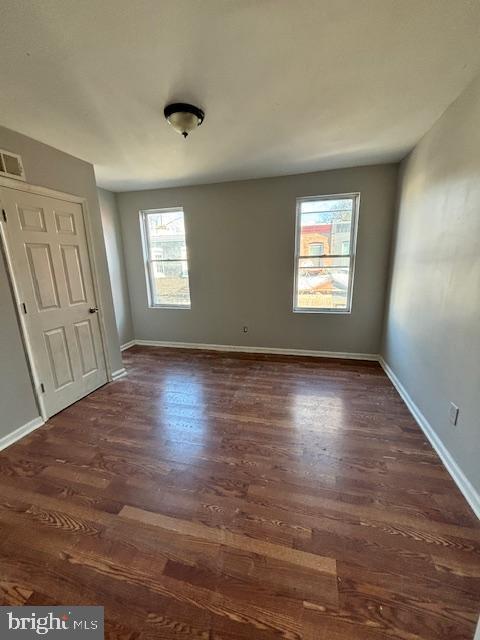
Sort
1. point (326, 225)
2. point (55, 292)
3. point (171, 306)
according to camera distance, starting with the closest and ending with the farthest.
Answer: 1. point (55, 292)
2. point (326, 225)
3. point (171, 306)

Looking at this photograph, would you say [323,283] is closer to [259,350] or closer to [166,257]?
[259,350]

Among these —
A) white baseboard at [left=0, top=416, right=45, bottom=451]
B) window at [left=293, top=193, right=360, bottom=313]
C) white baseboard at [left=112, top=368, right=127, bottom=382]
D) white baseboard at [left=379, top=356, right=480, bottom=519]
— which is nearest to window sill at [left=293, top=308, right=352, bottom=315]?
window at [left=293, top=193, right=360, bottom=313]

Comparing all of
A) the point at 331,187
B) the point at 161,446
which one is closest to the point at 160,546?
the point at 161,446

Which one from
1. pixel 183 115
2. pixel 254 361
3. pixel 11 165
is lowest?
pixel 254 361

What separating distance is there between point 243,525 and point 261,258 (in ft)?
10.3

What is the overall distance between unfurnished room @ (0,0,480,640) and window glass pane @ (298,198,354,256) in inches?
1.1

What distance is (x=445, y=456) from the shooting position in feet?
5.82

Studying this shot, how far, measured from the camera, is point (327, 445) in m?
1.99

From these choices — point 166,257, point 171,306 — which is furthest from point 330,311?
point 166,257

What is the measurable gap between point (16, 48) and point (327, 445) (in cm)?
309

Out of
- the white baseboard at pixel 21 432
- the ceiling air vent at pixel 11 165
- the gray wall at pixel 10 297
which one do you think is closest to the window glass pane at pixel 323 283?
the gray wall at pixel 10 297

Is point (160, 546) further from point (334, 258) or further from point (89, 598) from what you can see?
point (334, 258)

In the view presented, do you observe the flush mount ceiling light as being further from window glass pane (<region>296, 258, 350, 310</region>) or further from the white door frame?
window glass pane (<region>296, 258, 350, 310</region>)

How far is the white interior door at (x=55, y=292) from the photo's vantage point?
2.15 metres
